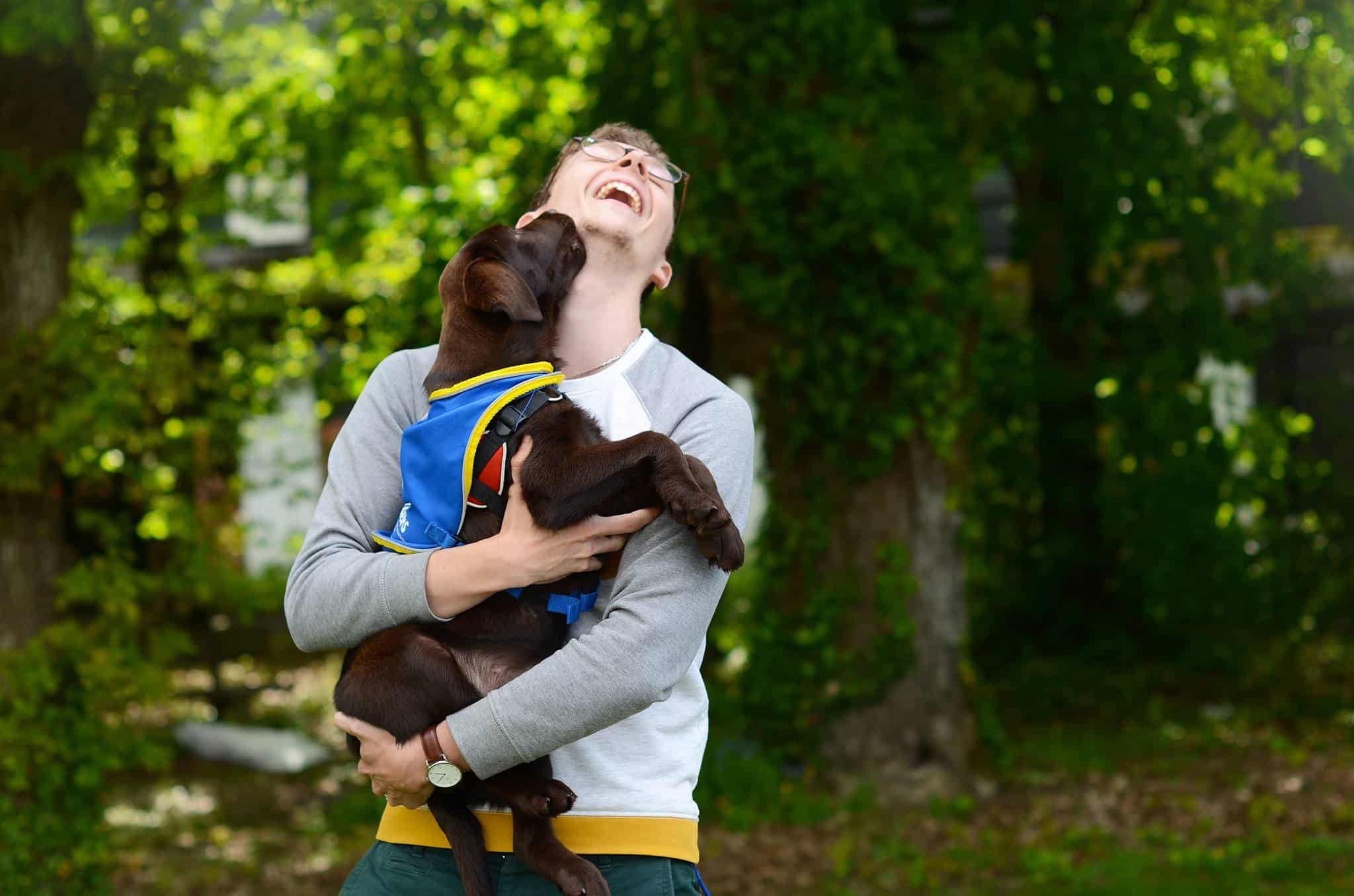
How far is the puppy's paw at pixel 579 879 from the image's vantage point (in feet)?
6.68

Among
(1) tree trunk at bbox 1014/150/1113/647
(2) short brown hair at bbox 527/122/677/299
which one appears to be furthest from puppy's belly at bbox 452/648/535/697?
(1) tree trunk at bbox 1014/150/1113/647

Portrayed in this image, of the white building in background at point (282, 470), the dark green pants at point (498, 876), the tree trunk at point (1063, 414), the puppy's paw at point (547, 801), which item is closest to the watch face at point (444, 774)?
the puppy's paw at point (547, 801)

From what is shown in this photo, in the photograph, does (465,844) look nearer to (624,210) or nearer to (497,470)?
(497,470)

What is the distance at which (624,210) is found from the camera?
243 cm

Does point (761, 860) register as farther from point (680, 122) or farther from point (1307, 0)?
point (1307, 0)

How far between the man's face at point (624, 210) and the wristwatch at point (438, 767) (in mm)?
942

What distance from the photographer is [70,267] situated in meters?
6.30

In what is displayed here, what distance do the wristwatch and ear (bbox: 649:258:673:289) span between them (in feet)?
3.11

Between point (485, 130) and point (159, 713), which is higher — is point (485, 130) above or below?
above

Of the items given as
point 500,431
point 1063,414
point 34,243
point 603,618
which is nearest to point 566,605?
point 603,618

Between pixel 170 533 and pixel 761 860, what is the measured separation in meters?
3.41

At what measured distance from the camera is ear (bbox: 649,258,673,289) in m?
2.51

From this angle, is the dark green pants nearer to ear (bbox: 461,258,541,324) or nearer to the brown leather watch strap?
the brown leather watch strap

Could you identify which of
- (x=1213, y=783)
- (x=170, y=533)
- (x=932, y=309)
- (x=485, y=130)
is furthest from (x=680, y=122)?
(x=1213, y=783)
